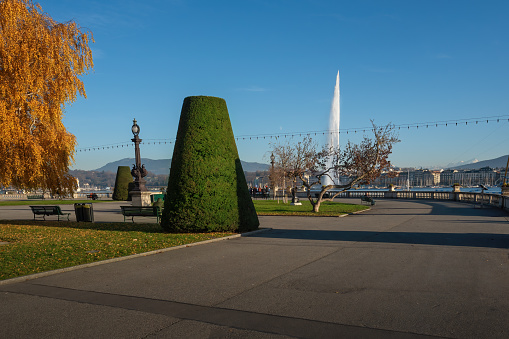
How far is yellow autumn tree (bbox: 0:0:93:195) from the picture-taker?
1455 centimetres

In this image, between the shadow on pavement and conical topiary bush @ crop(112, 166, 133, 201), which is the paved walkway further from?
conical topiary bush @ crop(112, 166, 133, 201)

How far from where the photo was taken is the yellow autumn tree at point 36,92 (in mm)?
14555

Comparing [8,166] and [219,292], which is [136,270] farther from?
[8,166]

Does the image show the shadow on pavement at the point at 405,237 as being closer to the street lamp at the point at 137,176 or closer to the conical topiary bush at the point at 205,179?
the conical topiary bush at the point at 205,179

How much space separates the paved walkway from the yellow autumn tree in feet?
26.2

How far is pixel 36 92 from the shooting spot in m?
15.5

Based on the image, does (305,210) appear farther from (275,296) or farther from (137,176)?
(275,296)

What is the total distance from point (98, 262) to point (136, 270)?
1.30m

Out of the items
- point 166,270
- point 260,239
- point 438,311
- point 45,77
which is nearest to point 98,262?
point 166,270

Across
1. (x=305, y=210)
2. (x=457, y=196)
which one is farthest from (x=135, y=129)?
(x=457, y=196)

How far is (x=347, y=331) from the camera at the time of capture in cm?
513

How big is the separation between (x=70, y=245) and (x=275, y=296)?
837cm

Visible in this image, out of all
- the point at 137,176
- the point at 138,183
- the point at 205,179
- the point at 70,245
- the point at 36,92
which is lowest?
the point at 70,245

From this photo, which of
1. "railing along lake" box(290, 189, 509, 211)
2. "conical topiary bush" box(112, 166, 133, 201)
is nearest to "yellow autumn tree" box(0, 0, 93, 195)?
"railing along lake" box(290, 189, 509, 211)
